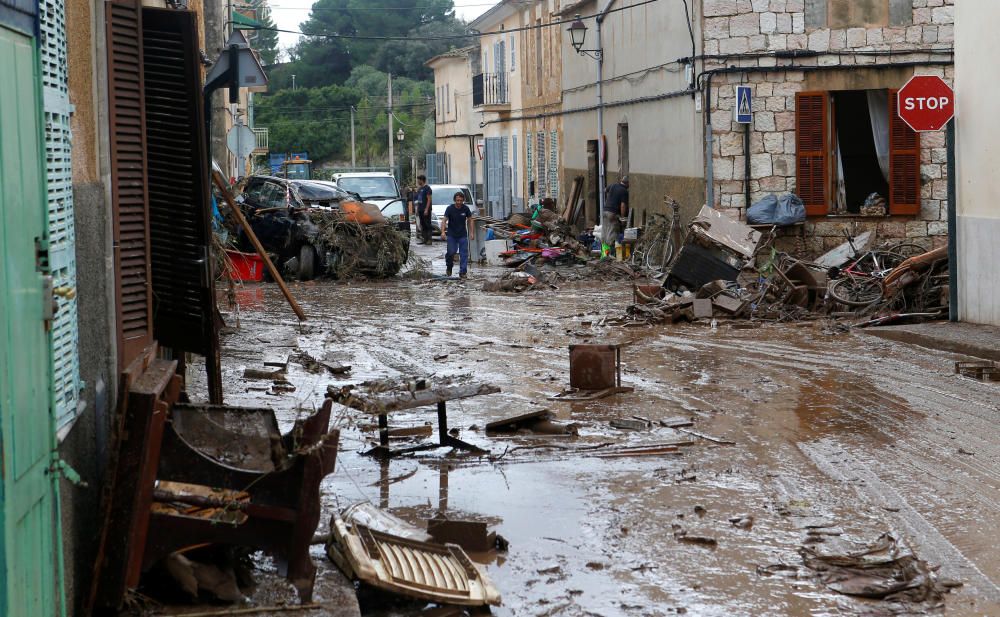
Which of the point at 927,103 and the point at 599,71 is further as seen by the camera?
the point at 599,71

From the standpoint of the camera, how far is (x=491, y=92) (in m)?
45.4

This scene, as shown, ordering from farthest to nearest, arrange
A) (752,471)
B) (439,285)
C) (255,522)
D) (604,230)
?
(604,230) → (439,285) → (752,471) → (255,522)

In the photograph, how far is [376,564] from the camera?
5520 mm

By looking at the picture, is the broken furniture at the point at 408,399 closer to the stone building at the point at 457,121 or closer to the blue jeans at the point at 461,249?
the blue jeans at the point at 461,249

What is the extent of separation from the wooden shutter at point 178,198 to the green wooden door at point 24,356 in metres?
3.05

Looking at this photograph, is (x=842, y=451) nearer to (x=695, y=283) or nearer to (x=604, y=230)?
(x=695, y=283)

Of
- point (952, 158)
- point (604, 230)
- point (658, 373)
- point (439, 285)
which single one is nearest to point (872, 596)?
point (658, 373)

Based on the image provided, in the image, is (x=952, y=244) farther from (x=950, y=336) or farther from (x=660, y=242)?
(x=660, y=242)

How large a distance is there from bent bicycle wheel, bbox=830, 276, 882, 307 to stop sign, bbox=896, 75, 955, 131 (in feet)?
7.66

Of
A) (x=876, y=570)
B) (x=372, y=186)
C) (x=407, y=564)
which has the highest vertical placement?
(x=372, y=186)

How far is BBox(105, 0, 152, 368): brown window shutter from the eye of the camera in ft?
19.5

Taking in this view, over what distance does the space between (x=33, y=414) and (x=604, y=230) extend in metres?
24.1

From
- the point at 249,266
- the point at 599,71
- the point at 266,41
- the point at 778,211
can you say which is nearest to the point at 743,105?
the point at 778,211

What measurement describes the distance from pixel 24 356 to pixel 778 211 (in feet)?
60.7
